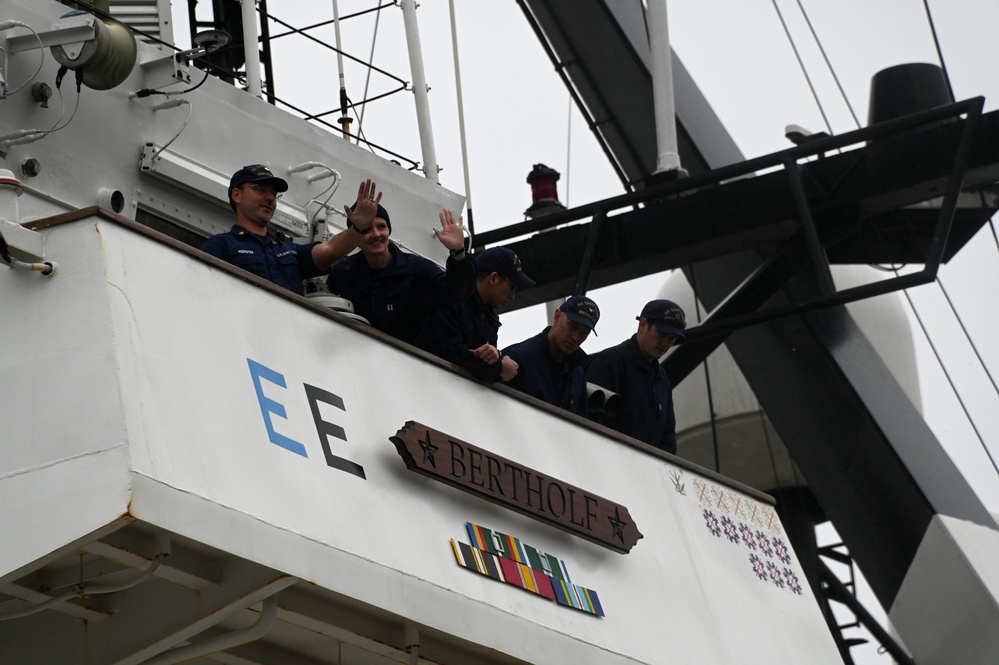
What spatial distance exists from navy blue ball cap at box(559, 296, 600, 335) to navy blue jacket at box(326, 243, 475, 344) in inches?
31.7

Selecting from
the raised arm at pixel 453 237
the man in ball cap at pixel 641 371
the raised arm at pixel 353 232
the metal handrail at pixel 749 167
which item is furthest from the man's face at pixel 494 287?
the metal handrail at pixel 749 167

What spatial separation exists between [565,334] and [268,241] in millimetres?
1601

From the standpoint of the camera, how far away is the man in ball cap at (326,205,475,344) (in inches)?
249

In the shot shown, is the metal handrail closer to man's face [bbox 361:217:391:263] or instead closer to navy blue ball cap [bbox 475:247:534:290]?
navy blue ball cap [bbox 475:247:534:290]

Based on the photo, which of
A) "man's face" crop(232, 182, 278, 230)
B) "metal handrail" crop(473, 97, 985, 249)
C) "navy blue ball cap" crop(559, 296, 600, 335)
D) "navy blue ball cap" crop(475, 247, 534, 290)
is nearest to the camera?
"man's face" crop(232, 182, 278, 230)

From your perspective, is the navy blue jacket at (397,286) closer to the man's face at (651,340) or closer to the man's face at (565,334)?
the man's face at (565,334)

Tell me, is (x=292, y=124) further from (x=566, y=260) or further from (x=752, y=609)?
(x=566, y=260)

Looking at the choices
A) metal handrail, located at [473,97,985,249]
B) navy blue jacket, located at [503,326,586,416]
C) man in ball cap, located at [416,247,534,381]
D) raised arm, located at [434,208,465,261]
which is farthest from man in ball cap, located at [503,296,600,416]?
metal handrail, located at [473,97,985,249]

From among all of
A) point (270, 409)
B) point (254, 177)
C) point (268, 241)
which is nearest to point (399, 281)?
point (268, 241)

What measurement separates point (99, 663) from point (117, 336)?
1156mm

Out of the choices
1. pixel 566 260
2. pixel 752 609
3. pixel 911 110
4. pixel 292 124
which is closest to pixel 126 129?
pixel 292 124

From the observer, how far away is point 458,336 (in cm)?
643

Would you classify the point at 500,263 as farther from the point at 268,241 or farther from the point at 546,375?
the point at 268,241

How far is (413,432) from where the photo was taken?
5.58 metres
